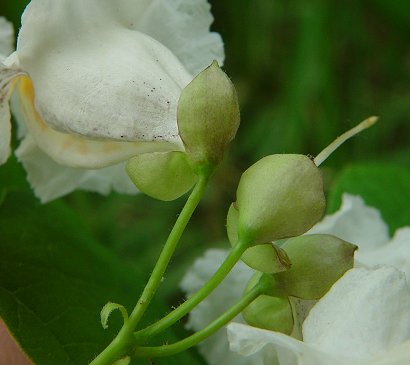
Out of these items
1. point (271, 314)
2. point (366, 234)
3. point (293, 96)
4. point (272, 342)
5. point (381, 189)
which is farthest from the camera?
point (293, 96)

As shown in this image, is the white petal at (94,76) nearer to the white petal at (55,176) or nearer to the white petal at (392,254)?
the white petal at (55,176)

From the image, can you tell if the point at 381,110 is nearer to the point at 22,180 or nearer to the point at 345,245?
the point at 22,180

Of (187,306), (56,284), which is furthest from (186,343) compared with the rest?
(56,284)

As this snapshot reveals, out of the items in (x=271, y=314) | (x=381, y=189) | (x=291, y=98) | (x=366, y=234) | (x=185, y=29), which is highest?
(x=185, y=29)

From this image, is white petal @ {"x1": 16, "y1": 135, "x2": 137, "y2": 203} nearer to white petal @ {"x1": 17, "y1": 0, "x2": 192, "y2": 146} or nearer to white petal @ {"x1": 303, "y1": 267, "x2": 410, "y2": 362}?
white petal @ {"x1": 17, "y1": 0, "x2": 192, "y2": 146}

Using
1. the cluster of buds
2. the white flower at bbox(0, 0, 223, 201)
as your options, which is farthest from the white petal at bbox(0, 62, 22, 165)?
the cluster of buds

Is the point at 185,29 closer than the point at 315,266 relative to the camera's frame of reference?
No

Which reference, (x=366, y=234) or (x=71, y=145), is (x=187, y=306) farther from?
(x=366, y=234)

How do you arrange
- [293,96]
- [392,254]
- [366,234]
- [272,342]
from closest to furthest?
1. [272,342]
2. [392,254]
3. [366,234]
4. [293,96]
